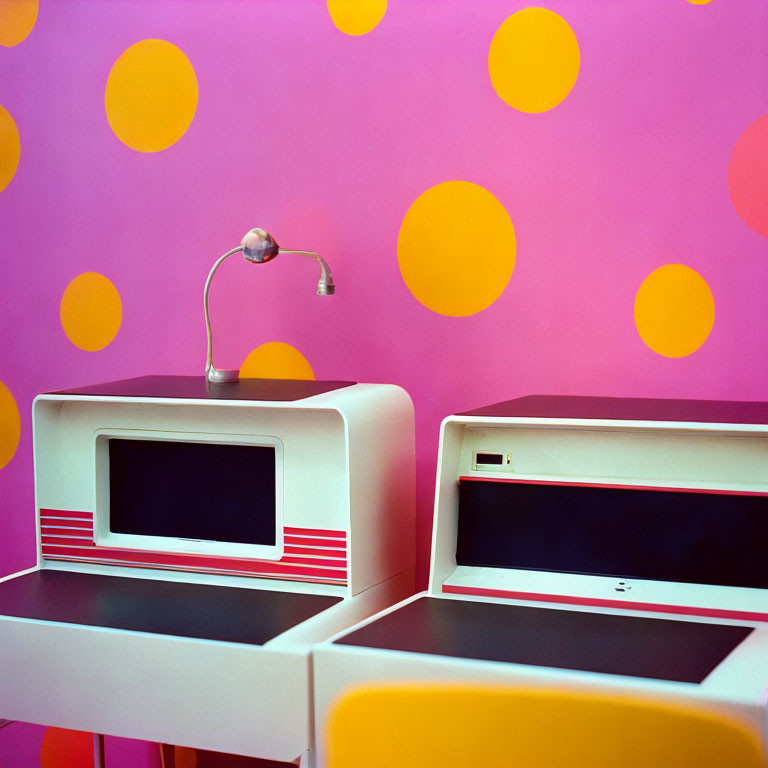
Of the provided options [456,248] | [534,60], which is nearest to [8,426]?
[456,248]

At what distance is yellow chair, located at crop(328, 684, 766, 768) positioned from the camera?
1.25 meters

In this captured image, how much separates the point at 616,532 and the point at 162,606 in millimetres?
839

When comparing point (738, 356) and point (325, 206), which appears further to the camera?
point (325, 206)

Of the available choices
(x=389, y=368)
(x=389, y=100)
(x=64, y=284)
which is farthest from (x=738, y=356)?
(x=64, y=284)

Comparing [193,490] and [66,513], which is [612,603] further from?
[66,513]

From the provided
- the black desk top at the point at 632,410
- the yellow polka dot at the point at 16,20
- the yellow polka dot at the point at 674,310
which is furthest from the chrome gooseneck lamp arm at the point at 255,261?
the yellow polka dot at the point at 16,20

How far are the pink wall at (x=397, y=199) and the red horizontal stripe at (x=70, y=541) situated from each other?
563 mm

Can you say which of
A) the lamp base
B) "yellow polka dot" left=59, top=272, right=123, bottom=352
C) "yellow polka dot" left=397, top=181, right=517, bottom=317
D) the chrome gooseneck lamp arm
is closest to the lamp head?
the chrome gooseneck lamp arm

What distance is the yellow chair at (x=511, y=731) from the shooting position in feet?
4.09

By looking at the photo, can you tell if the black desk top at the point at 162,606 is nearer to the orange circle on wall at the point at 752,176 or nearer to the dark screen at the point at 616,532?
the dark screen at the point at 616,532

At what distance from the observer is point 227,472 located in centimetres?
212

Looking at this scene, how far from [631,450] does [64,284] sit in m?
1.58

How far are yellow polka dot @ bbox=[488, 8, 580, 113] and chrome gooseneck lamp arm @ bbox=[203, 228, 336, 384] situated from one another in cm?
55

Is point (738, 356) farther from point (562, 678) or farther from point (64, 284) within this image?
point (64, 284)
